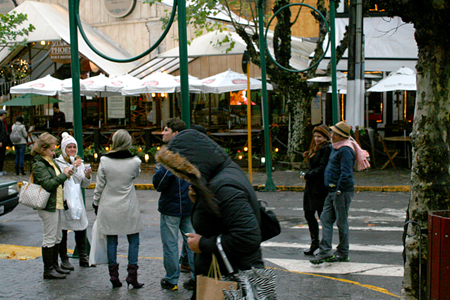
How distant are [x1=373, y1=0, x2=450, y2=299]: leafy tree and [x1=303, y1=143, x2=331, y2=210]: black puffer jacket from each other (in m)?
2.43

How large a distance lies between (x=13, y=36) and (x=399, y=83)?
15115mm

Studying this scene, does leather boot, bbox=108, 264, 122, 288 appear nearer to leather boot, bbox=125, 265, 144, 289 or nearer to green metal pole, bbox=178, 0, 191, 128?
leather boot, bbox=125, 265, 144, 289

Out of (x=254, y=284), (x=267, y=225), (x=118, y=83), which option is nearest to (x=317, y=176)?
(x=267, y=225)

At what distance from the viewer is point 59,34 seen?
856 inches

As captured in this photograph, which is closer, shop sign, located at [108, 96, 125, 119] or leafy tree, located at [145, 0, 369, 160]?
leafy tree, located at [145, 0, 369, 160]

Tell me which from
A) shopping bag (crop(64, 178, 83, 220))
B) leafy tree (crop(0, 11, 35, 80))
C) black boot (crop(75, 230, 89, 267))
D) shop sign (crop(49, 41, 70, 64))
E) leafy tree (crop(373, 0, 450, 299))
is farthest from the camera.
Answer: shop sign (crop(49, 41, 70, 64))

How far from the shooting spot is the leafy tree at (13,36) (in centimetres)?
2030

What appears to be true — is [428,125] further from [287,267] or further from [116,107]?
[116,107]

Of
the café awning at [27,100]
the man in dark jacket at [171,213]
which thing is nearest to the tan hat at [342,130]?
the man in dark jacket at [171,213]

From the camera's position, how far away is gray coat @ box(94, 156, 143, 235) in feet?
17.6

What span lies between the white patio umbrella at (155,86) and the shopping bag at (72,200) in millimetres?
11331

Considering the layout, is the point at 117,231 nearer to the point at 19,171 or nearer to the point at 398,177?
the point at 398,177

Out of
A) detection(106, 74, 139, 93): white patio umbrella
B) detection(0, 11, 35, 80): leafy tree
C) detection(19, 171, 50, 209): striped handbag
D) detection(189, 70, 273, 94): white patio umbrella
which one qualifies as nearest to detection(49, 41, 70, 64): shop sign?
detection(0, 11, 35, 80): leafy tree

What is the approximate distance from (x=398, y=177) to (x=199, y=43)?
851 cm
